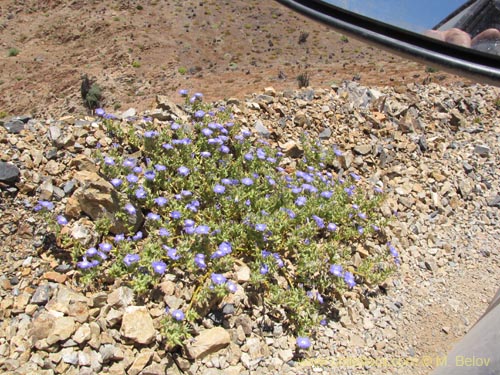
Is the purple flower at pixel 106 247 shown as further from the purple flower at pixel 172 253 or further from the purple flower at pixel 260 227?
the purple flower at pixel 260 227

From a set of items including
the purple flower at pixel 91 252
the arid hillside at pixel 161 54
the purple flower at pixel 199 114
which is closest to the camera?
the purple flower at pixel 91 252

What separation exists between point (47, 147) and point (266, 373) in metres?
2.70

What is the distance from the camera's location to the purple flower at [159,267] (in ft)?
9.66

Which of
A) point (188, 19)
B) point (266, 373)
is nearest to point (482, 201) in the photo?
point (266, 373)

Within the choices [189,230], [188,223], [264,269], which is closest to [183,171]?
[188,223]

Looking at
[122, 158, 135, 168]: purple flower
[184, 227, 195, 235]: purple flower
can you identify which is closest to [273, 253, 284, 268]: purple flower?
[184, 227, 195, 235]: purple flower

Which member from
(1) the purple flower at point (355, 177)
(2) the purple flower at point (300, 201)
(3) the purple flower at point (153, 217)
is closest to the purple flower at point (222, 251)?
(3) the purple flower at point (153, 217)

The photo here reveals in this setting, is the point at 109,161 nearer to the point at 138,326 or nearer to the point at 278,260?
the point at 138,326

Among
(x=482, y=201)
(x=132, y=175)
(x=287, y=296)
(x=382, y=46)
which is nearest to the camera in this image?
(x=382, y=46)

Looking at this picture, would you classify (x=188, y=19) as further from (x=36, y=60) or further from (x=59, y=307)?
(x=59, y=307)

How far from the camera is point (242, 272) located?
10.8ft

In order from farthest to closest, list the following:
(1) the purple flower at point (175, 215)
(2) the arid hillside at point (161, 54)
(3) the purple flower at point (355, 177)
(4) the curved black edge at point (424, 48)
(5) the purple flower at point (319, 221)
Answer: (2) the arid hillside at point (161, 54), (3) the purple flower at point (355, 177), (5) the purple flower at point (319, 221), (1) the purple flower at point (175, 215), (4) the curved black edge at point (424, 48)

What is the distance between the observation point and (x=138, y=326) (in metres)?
2.71

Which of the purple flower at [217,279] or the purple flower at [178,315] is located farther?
the purple flower at [217,279]
